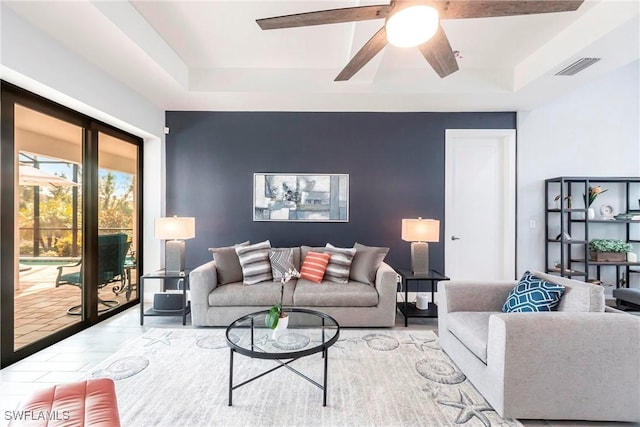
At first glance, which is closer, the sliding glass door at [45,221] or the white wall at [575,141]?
the sliding glass door at [45,221]

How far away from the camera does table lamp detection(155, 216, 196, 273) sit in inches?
130

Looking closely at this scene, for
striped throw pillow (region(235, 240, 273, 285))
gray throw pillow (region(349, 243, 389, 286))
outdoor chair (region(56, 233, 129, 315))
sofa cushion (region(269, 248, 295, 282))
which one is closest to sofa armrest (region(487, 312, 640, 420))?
gray throw pillow (region(349, 243, 389, 286))

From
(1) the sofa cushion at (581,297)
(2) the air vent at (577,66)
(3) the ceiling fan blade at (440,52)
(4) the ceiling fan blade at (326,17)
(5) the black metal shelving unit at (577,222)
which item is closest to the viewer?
(4) the ceiling fan blade at (326,17)

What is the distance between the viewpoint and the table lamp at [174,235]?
330 cm

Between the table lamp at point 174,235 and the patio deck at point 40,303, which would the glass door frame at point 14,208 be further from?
the table lamp at point 174,235

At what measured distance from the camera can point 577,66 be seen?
2818 millimetres

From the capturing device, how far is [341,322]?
9.99 feet

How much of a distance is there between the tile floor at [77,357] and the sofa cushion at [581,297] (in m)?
0.68

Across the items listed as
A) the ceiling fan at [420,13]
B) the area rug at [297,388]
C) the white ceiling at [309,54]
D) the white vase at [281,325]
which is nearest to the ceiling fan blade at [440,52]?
the ceiling fan at [420,13]

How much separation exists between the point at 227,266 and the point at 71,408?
2189 mm

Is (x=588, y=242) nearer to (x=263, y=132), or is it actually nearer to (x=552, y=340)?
(x=552, y=340)

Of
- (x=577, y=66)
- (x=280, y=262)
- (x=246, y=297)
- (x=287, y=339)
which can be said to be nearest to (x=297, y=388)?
(x=287, y=339)

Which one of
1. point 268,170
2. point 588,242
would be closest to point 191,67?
point 268,170

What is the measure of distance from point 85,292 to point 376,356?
123 inches
